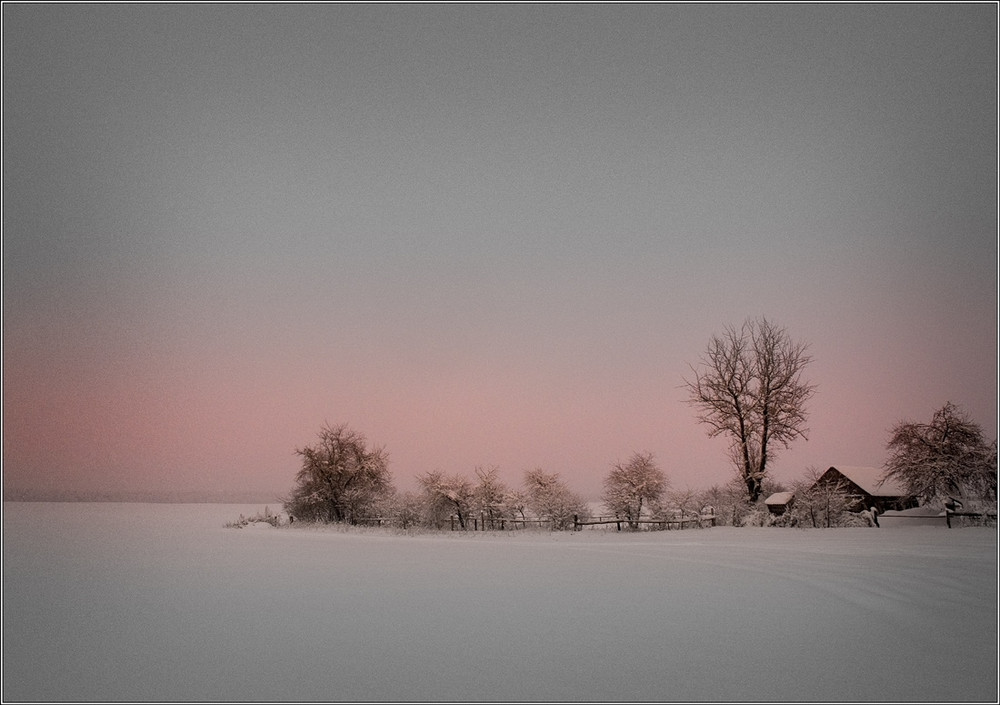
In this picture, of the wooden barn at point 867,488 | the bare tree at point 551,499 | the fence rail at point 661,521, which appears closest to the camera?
the wooden barn at point 867,488

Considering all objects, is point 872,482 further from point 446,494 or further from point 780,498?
point 446,494

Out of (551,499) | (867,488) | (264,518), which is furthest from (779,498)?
(264,518)

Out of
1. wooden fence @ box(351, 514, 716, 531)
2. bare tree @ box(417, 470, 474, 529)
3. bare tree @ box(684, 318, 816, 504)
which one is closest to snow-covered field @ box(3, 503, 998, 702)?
wooden fence @ box(351, 514, 716, 531)

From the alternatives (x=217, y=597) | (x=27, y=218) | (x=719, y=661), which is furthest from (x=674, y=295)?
(x=27, y=218)

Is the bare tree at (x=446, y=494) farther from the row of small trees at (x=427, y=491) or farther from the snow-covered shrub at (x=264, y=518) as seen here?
the snow-covered shrub at (x=264, y=518)

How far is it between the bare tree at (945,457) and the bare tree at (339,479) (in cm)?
431

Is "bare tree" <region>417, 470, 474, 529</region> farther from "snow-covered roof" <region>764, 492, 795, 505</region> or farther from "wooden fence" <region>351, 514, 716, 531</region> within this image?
"snow-covered roof" <region>764, 492, 795, 505</region>

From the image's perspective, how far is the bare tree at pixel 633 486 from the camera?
687cm

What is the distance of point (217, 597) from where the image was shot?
476cm

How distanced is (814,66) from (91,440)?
5871 mm

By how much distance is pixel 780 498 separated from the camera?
22.8 feet

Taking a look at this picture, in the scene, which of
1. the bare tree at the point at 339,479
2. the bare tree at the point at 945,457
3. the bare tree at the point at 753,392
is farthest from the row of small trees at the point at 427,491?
the bare tree at the point at 945,457

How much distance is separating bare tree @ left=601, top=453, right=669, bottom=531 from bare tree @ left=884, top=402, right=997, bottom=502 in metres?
1.91

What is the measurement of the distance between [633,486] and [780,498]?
131cm
